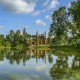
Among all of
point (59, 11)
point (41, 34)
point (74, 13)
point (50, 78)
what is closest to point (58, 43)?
point (59, 11)

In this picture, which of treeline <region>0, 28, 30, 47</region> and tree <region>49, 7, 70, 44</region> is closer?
tree <region>49, 7, 70, 44</region>

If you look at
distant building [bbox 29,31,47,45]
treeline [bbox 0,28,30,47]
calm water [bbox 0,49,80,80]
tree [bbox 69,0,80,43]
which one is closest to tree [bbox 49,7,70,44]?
tree [bbox 69,0,80,43]

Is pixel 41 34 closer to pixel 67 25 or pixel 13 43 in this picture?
pixel 13 43

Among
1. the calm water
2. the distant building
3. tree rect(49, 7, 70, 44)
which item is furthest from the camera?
the distant building

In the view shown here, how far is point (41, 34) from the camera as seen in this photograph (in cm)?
15125

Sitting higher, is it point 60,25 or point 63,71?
point 60,25

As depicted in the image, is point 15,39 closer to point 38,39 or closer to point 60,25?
point 38,39

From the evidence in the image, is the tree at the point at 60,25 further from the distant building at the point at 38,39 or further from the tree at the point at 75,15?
the distant building at the point at 38,39

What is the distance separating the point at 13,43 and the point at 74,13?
7054cm

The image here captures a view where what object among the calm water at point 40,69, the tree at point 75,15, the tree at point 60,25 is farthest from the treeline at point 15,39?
the calm water at point 40,69

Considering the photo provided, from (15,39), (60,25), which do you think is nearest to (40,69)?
(60,25)

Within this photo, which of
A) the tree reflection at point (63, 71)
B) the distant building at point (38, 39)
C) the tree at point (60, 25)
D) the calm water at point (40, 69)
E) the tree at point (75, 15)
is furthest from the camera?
the distant building at point (38, 39)

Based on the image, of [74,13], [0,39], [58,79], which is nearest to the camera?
[58,79]

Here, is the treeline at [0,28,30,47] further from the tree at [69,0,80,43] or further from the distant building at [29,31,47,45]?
the tree at [69,0,80,43]
